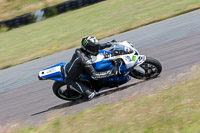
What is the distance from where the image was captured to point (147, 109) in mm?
5410

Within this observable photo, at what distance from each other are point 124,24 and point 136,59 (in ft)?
24.4

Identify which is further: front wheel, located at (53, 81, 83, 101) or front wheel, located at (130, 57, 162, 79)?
front wheel, located at (53, 81, 83, 101)

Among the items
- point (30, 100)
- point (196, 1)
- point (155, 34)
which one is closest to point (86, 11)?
point (196, 1)

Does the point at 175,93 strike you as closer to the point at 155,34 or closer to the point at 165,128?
the point at 165,128

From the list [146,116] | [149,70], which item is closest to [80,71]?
[149,70]

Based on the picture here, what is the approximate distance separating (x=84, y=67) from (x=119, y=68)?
842 millimetres

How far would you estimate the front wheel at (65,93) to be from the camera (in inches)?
307

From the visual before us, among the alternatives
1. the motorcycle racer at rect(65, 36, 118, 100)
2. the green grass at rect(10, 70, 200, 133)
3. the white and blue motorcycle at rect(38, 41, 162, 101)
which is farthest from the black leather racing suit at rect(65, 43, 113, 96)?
the green grass at rect(10, 70, 200, 133)

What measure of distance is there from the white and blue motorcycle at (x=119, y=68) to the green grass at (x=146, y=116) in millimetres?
1028

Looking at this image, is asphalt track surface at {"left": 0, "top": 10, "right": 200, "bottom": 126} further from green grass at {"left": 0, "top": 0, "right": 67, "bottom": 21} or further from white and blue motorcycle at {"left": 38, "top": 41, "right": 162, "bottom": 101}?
green grass at {"left": 0, "top": 0, "right": 67, "bottom": 21}

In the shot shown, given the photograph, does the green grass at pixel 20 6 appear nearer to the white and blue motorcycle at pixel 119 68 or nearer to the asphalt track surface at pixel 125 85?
the asphalt track surface at pixel 125 85

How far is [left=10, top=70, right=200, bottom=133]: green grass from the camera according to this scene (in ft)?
14.8

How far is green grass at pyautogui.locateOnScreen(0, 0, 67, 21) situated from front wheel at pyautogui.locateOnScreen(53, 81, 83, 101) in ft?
58.8

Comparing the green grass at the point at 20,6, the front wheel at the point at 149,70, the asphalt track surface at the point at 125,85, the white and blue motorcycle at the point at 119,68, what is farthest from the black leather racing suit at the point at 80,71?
the green grass at the point at 20,6
